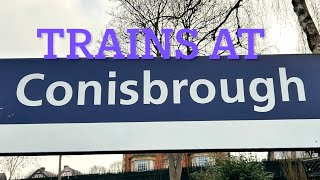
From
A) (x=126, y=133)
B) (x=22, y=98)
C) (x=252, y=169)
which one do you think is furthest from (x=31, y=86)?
(x=252, y=169)

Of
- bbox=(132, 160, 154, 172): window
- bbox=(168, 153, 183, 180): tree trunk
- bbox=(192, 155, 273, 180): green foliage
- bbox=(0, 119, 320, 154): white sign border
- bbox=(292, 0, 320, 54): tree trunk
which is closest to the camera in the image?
bbox=(0, 119, 320, 154): white sign border

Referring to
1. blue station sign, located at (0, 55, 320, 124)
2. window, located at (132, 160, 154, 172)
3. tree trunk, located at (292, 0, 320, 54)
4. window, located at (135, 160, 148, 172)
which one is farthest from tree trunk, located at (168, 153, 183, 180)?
window, located at (135, 160, 148, 172)

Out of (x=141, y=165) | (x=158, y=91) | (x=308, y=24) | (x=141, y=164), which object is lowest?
(x=158, y=91)

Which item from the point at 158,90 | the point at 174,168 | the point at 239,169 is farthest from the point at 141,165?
the point at 158,90

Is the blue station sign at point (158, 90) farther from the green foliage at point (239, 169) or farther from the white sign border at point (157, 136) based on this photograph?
the green foliage at point (239, 169)

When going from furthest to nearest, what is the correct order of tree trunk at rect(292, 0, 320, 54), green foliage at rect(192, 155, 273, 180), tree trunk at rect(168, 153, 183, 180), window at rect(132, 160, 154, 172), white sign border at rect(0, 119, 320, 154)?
window at rect(132, 160, 154, 172) < tree trunk at rect(168, 153, 183, 180) < green foliage at rect(192, 155, 273, 180) < tree trunk at rect(292, 0, 320, 54) < white sign border at rect(0, 119, 320, 154)

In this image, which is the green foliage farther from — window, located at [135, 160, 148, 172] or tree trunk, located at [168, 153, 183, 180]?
window, located at [135, 160, 148, 172]

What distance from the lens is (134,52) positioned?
248 cm

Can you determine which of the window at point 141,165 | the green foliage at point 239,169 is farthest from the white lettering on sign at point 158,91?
the window at point 141,165

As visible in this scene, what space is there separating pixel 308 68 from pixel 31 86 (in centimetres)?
166

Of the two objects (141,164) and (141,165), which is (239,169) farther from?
(141,164)

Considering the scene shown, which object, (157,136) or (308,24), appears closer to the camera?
(157,136)

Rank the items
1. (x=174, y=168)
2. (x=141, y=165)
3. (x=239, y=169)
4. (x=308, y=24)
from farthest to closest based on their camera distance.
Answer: (x=141, y=165) < (x=174, y=168) < (x=239, y=169) < (x=308, y=24)

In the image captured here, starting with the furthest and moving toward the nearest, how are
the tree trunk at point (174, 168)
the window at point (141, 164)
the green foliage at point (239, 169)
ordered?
the window at point (141, 164)
the tree trunk at point (174, 168)
the green foliage at point (239, 169)
